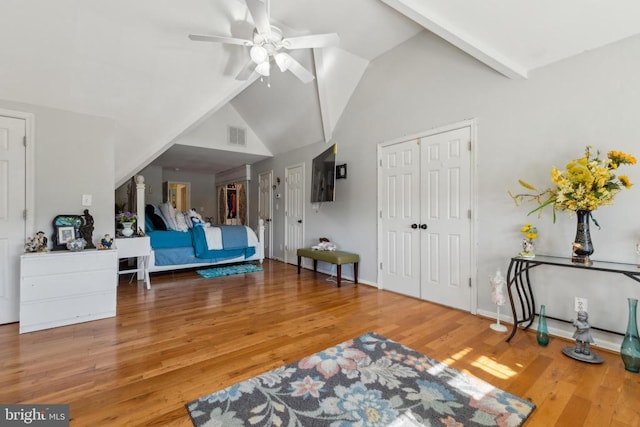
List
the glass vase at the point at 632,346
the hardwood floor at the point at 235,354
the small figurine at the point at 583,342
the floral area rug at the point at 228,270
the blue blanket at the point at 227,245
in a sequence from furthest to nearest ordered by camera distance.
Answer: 1. the blue blanket at the point at 227,245
2. the floral area rug at the point at 228,270
3. the small figurine at the point at 583,342
4. the glass vase at the point at 632,346
5. the hardwood floor at the point at 235,354

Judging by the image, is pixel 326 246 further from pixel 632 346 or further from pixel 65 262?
pixel 632 346

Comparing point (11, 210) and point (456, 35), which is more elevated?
point (456, 35)

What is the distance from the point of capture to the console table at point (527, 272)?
1879 mm

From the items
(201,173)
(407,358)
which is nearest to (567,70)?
(407,358)

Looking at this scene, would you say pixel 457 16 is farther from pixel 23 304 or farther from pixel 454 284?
pixel 23 304

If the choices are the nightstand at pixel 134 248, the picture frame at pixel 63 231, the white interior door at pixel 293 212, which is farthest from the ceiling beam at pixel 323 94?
the picture frame at pixel 63 231

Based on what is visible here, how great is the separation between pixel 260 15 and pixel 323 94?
2022 millimetres

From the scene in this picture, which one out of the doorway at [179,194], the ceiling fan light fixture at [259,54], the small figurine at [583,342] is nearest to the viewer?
the small figurine at [583,342]

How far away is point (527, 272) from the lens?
2.50 m

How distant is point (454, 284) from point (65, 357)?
11.7 ft

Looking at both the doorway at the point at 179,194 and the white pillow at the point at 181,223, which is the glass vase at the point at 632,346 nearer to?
the white pillow at the point at 181,223

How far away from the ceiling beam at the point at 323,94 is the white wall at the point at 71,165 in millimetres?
2636

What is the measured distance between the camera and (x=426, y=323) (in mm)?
2660

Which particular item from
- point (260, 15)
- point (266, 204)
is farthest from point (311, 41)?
point (266, 204)
